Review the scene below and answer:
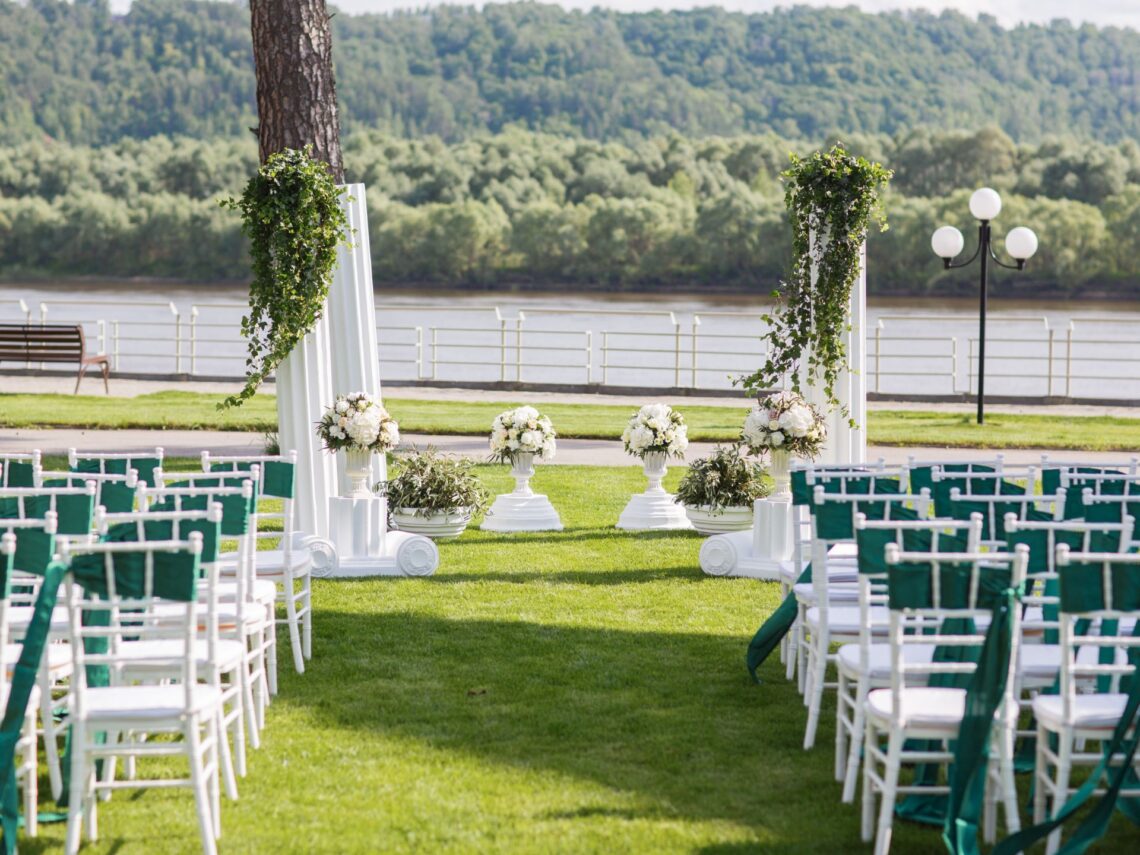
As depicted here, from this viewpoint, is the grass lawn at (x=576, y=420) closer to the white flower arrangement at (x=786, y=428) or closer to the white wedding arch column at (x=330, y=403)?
the white wedding arch column at (x=330, y=403)

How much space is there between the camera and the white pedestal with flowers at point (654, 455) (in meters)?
10.1

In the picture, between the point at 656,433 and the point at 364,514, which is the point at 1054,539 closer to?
the point at 364,514

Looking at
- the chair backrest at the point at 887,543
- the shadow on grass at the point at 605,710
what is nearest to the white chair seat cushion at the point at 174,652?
the shadow on grass at the point at 605,710

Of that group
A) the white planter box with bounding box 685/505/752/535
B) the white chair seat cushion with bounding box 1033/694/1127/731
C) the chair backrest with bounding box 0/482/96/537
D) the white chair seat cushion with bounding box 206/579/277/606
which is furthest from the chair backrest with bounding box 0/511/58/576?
the white planter box with bounding box 685/505/752/535

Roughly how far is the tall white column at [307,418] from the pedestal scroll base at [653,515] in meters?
2.30

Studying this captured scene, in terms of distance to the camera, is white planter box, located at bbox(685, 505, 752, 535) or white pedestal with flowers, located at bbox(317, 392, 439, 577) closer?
white pedestal with flowers, located at bbox(317, 392, 439, 577)

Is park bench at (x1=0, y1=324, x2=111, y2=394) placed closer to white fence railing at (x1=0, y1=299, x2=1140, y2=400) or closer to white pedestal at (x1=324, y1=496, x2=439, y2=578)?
white fence railing at (x1=0, y1=299, x2=1140, y2=400)

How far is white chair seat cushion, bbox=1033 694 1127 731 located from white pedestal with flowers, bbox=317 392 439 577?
493 centimetres

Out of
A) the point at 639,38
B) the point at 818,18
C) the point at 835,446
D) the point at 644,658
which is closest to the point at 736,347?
the point at 835,446

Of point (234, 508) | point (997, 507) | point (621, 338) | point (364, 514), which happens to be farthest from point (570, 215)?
point (234, 508)

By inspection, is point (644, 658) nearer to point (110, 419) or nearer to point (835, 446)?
point (835, 446)

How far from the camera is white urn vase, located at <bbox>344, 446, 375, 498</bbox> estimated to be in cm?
877

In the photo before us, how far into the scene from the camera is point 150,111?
8994 centimetres

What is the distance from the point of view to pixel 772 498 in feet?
28.8
